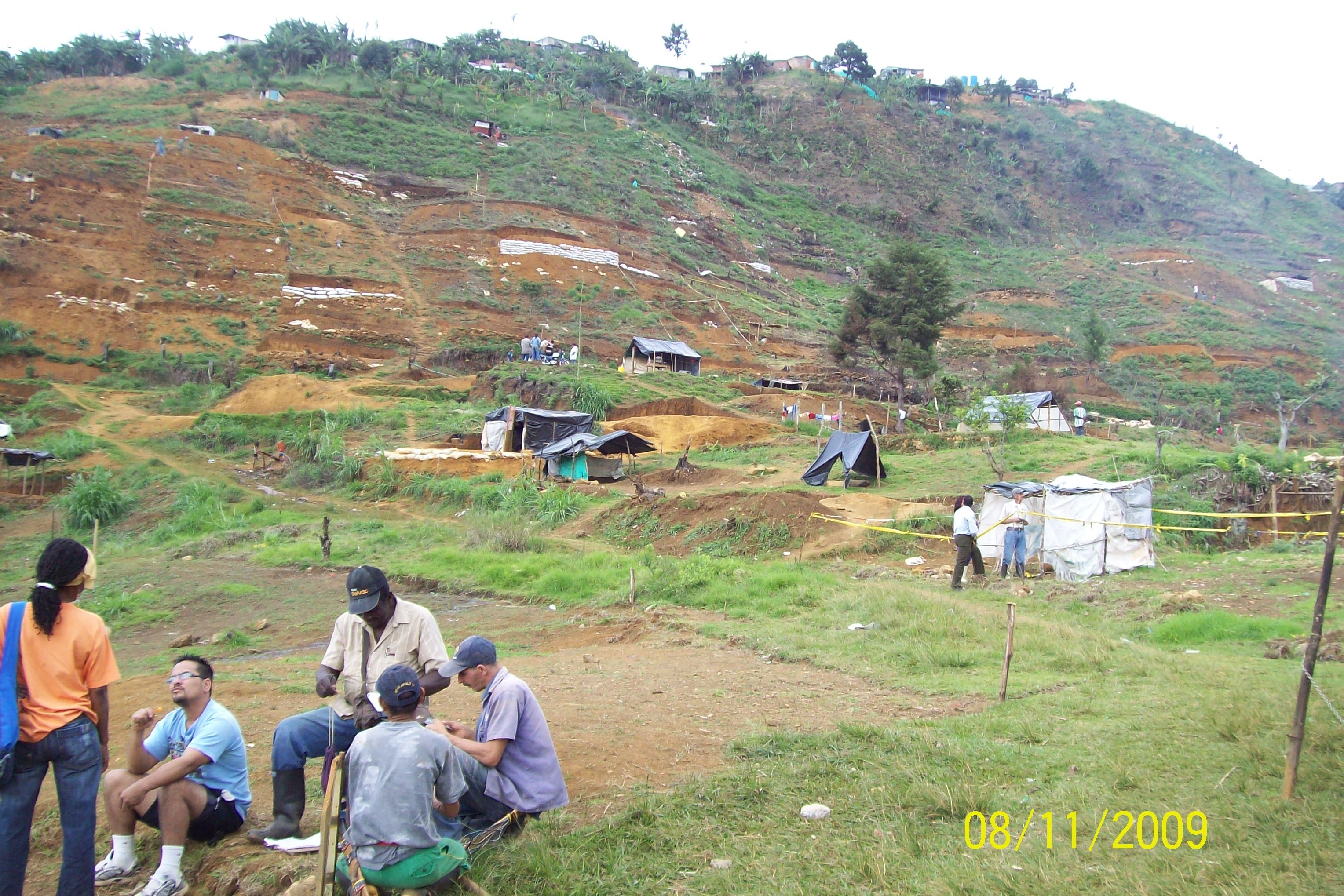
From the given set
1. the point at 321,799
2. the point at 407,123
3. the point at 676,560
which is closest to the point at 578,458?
the point at 676,560

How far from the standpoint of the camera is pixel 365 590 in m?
4.71

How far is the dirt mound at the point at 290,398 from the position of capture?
3375 centimetres

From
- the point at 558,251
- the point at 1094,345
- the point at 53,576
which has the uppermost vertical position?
the point at 558,251

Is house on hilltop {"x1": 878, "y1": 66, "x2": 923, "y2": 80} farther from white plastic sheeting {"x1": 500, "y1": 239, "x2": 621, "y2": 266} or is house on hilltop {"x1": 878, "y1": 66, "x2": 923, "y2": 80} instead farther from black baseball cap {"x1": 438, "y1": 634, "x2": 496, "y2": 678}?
black baseball cap {"x1": 438, "y1": 634, "x2": 496, "y2": 678}

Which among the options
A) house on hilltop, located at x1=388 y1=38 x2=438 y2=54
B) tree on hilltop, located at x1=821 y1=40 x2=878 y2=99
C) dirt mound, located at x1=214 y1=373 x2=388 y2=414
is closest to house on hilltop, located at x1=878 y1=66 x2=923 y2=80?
tree on hilltop, located at x1=821 y1=40 x2=878 y2=99

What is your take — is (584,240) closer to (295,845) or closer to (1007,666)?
(1007,666)

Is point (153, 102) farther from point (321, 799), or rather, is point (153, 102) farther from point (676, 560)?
point (321, 799)

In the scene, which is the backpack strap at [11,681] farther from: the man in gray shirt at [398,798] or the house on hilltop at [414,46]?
the house on hilltop at [414,46]

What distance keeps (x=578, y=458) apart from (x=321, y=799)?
21519 millimetres

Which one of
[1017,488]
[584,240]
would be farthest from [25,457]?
[584,240]

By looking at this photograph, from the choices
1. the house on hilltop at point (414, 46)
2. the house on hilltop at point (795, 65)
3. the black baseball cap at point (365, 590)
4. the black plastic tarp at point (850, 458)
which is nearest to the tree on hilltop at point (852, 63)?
the house on hilltop at point (795, 65)

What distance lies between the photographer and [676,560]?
49.5 ft

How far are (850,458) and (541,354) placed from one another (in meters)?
23.4
